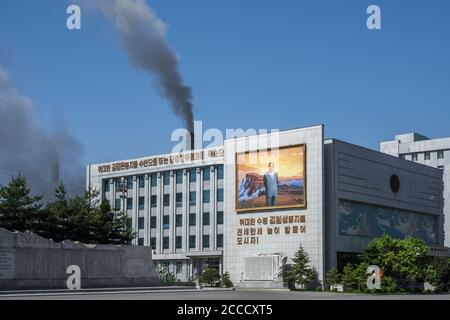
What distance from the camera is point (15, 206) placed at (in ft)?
169

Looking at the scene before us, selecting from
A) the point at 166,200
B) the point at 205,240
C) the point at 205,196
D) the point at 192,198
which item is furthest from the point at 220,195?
the point at 166,200

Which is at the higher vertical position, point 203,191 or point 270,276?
point 203,191

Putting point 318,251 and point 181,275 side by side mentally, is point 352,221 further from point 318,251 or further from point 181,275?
point 181,275

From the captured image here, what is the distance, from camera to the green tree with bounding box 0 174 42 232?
5097 centimetres

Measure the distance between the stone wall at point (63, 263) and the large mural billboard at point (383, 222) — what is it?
18194 mm

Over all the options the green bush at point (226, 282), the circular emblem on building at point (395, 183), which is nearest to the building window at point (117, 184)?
the green bush at point (226, 282)

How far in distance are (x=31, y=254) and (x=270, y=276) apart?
71.8 ft

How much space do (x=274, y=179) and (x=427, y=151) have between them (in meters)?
52.2

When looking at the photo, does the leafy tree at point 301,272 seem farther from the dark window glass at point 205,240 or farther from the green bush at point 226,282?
the dark window glass at point 205,240

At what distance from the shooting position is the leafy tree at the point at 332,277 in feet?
183

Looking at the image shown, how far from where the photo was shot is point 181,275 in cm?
7938

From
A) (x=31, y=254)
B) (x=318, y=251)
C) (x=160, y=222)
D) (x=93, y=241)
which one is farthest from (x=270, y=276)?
(x=160, y=222)

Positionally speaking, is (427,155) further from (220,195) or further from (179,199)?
(179,199)

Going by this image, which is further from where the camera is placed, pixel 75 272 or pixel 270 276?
pixel 270 276
